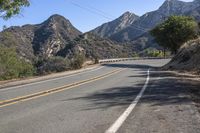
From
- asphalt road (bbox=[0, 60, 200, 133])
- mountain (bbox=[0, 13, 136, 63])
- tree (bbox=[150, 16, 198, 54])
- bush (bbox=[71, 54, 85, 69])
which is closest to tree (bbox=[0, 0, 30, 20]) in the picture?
asphalt road (bbox=[0, 60, 200, 133])

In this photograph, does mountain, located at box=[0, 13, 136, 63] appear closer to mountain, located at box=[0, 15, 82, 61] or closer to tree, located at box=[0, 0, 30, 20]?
mountain, located at box=[0, 15, 82, 61]

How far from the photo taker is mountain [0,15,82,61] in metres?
130

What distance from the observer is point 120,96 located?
1471cm

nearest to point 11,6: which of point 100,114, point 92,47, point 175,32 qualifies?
point 100,114

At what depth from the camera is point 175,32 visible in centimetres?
7000

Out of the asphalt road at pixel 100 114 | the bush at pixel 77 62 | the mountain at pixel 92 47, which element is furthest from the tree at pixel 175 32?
the asphalt road at pixel 100 114

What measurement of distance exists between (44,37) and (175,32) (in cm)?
8498

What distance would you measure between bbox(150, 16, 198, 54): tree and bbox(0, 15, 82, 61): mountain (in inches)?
2090

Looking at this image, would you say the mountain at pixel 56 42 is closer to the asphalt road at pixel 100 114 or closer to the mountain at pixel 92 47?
the mountain at pixel 92 47

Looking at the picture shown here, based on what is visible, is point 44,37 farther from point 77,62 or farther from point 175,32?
point 77,62

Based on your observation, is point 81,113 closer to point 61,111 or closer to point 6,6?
point 61,111

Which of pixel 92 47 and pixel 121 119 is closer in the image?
pixel 121 119

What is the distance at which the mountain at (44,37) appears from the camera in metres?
130

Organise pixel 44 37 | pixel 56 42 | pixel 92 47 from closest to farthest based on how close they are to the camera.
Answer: pixel 92 47, pixel 56 42, pixel 44 37
